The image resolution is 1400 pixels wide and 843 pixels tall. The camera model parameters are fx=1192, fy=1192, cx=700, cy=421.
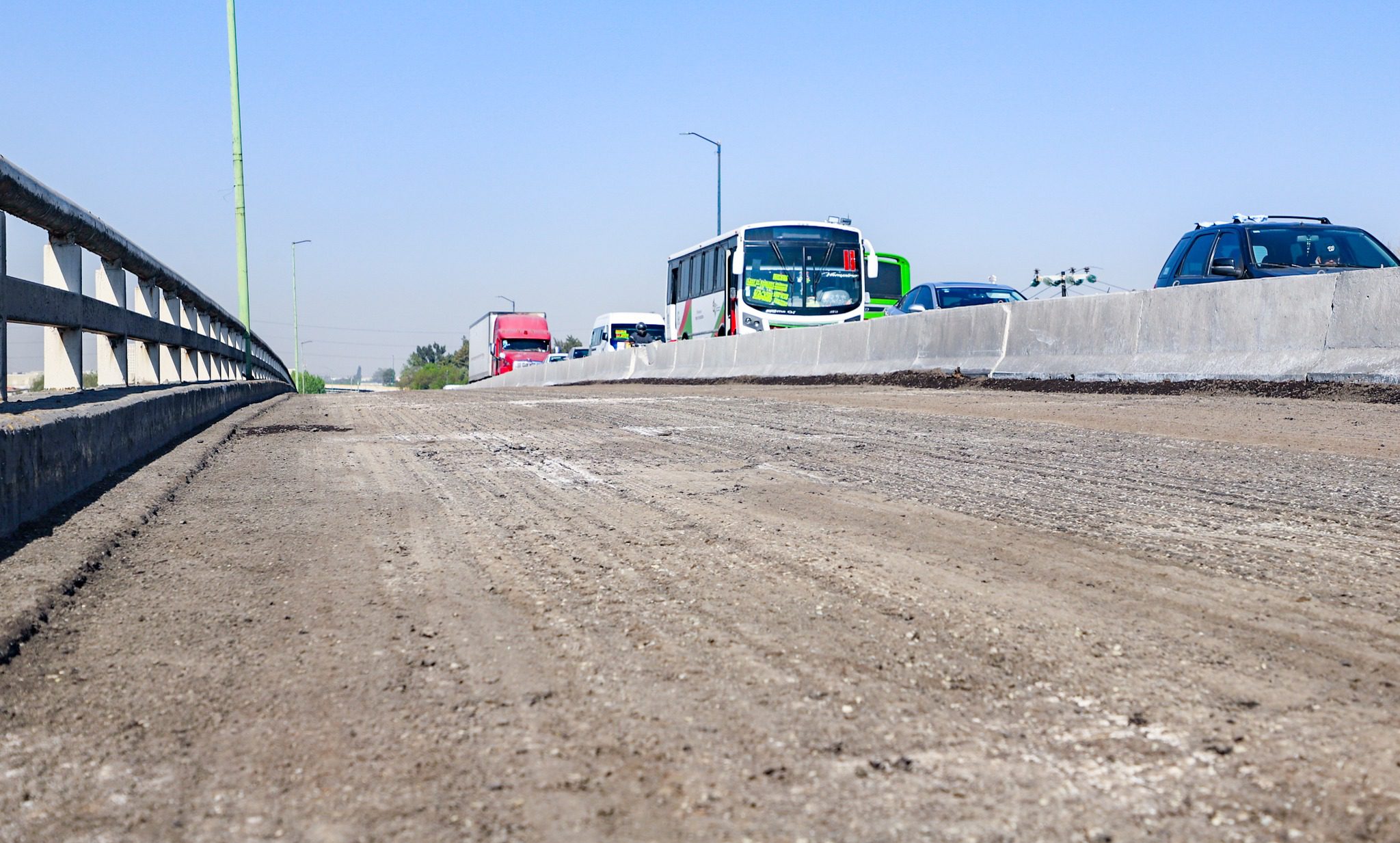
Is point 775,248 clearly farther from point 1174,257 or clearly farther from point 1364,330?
point 1364,330

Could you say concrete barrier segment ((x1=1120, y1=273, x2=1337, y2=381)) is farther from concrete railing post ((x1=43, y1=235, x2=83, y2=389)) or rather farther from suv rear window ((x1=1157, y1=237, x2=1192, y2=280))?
concrete railing post ((x1=43, y1=235, x2=83, y2=389))

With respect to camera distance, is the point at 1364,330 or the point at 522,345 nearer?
the point at 1364,330

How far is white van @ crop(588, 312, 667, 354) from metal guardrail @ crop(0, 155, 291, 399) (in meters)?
34.5

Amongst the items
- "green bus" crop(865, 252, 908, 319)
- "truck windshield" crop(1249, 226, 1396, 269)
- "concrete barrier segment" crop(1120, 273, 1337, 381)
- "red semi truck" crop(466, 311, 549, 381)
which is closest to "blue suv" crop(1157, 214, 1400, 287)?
"truck windshield" crop(1249, 226, 1396, 269)

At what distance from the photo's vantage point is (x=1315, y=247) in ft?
45.0

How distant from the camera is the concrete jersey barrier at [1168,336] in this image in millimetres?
11383

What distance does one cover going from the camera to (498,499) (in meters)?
5.96


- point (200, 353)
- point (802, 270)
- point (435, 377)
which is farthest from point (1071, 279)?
point (435, 377)

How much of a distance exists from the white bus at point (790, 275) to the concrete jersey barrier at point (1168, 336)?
5.89 m

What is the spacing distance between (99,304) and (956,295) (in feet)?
58.2

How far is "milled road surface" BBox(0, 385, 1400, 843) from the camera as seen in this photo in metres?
2.22

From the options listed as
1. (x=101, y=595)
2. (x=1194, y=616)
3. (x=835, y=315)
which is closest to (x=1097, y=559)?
(x=1194, y=616)

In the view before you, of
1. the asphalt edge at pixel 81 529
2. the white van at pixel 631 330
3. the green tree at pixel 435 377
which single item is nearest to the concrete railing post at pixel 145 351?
the asphalt edge at pixel 81 529

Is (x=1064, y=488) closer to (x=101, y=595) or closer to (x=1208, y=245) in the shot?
(x=101, y=595)
